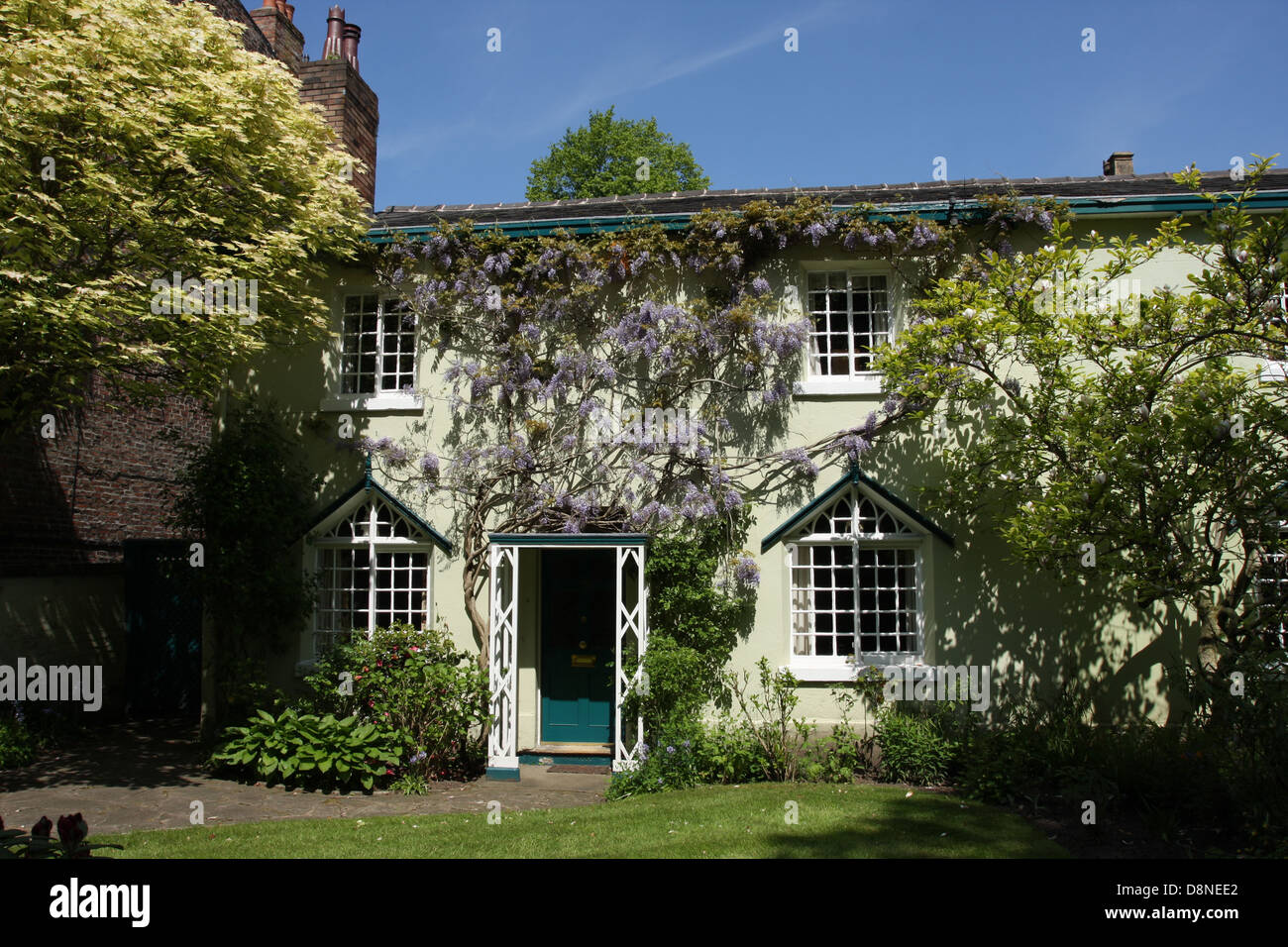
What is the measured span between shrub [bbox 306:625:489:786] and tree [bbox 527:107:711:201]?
2246 cm

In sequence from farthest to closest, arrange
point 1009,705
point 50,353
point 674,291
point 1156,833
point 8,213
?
1. point 674,291
2. point 1009,705
3. point 50,353
4. point 8,213
5. point 1156,833

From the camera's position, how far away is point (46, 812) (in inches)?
330

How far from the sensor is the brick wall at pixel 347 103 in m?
13.2

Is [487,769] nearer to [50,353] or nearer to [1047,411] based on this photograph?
[50,353]

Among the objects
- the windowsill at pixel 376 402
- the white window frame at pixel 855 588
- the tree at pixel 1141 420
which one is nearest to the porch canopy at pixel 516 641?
the white window frame at pixel 855 588

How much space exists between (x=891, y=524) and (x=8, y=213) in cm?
976

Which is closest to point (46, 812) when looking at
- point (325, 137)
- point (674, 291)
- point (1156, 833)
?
point (325, 137)

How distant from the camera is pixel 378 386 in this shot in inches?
464

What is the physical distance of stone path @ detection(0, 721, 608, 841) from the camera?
27.9 ft

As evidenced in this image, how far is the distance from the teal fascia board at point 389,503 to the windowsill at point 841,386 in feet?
16.1

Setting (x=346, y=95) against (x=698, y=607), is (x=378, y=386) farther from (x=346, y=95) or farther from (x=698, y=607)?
(x=698, y=607)

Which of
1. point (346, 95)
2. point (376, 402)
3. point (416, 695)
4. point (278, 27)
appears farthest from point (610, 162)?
point (416, 695)

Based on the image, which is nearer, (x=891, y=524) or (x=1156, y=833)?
(x=1156, y=833)

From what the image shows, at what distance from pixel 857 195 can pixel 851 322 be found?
5.62ft
